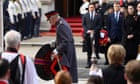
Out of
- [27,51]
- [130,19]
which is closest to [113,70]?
[130,19]

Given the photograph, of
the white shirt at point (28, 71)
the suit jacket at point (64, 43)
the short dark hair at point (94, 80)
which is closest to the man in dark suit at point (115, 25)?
the suit jacket at point (64, 43)

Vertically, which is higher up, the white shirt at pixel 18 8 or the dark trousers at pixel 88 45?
the white shirt at pixel 18 8

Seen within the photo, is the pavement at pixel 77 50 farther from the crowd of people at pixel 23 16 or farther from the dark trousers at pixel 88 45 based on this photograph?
the crowd of people at pixel 23 16

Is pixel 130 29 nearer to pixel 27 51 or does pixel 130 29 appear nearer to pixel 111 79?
pixel 27 51

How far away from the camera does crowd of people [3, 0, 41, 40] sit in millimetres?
20938

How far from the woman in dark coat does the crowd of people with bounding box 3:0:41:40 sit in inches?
300

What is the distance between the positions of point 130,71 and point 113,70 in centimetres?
187

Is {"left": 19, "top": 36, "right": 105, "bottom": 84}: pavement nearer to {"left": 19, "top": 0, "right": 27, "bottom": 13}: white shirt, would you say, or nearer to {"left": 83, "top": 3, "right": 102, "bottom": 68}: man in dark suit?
{"left": 83, "top": 3, "right": 102, "bottom": 68}: man in dark suit

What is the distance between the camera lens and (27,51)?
18.9m

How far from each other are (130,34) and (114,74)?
6.94 metres

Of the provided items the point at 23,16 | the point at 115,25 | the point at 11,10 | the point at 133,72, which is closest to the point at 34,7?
the point at 23,16

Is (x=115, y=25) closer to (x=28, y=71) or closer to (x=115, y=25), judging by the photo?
(x=115, y=25)

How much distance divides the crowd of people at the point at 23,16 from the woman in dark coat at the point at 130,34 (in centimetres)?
762

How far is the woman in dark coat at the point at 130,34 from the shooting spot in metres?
13.9
